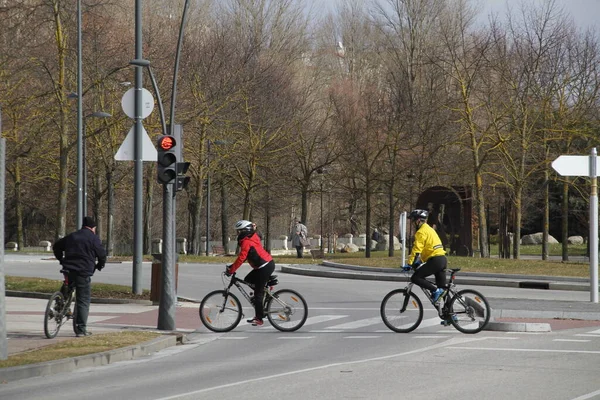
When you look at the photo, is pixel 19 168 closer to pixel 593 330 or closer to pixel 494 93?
pixel 494 93

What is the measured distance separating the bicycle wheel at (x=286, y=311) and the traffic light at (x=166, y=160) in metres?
2.51

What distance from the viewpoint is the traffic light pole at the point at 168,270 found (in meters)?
16.4

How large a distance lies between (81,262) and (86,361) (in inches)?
128

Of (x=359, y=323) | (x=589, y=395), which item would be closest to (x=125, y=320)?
(x=359, y=323)

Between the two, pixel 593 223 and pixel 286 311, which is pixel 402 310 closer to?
pixel 286 311

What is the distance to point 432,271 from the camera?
1583cm

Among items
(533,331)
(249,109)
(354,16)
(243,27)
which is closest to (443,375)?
(533,331)

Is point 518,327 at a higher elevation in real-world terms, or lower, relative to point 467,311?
lower

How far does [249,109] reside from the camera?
52.5m

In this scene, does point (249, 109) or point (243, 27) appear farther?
point (243, 27)

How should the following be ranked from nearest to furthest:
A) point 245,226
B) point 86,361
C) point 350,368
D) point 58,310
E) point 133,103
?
1. point 350,368
2. point 86,361
3. point 58,310
4. point 245,226
5. point 133,103

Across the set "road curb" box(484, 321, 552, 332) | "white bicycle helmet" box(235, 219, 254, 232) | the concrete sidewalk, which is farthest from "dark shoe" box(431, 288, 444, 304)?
"white bicycle helmet" box(235, 219, 254, 232)

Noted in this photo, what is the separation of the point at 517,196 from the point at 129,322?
2593cm

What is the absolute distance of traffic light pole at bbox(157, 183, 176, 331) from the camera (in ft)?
53.7
